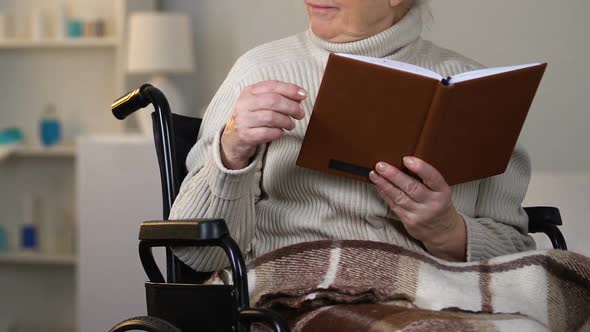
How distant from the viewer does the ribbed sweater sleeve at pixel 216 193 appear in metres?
1.34

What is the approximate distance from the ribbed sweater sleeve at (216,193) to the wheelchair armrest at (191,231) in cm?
12

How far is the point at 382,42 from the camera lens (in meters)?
1.57

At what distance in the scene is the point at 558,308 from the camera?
1.30 m

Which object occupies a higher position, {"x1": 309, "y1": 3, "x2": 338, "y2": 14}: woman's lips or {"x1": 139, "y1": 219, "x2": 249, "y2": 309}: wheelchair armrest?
{"x1": 309, "y1": 3, "x2": 338, "y2": 14}: woman's lips

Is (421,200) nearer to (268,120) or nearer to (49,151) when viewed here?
(268,120)

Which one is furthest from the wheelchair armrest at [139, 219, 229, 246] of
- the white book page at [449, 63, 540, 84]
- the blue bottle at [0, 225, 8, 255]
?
the blue bottle at [0, 225, 8, 255]

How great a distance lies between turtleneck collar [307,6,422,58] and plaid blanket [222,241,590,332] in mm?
395

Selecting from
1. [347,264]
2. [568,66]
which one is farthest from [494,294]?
[568,66]

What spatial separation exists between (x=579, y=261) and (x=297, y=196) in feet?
1.46

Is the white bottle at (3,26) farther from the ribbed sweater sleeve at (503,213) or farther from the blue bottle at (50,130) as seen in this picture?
the ribbed sweater sleeve at (503,213)

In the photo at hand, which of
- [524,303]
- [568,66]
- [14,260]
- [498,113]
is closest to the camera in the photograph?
[524,303]

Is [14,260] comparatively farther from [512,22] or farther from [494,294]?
[494,294]

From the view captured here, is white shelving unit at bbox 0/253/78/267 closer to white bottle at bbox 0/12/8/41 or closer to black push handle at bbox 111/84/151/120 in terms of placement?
white bottle at bbox 0/12/8/41

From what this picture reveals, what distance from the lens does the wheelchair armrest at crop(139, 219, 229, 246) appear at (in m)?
1.20
